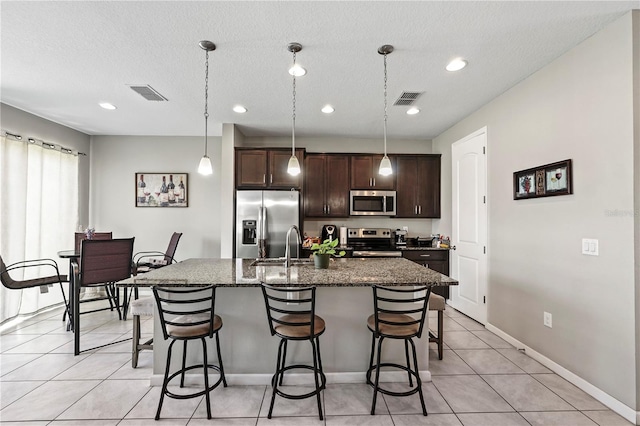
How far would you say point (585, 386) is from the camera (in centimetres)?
228

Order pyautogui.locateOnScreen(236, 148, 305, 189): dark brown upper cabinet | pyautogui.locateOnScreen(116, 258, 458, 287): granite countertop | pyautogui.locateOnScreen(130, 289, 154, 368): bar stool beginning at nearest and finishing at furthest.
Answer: pyautogui.locateOnScreen(116, 258, 458, 287): granite countertop < pyautogui.locateOnScreen(130, 289, 154, 368): bar stool < pyautogui.locateOnScreen(236, 148, 305, 189): dark brown upper cabinet

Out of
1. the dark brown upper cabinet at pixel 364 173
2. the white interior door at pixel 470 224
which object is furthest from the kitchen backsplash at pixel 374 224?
the white interior door at pixel 470 224

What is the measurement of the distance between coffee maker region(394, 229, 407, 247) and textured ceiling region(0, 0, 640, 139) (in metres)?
1.99

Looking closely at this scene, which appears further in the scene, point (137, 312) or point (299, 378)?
point (137, 312)

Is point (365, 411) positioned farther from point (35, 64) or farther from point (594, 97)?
point (35, 64)

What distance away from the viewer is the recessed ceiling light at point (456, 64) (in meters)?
2.62

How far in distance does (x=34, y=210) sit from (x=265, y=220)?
10.00 feet

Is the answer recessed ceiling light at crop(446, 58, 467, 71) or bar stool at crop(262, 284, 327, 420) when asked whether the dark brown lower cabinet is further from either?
bar stool at crop(262, 284, 327, 420)

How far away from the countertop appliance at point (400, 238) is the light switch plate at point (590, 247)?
8.90 ft

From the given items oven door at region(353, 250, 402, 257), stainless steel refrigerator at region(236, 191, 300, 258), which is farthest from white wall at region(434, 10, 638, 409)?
stainless steel refrigerator at region(236, 191, 300, 258)

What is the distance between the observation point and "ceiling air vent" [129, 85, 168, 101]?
321 centimetres

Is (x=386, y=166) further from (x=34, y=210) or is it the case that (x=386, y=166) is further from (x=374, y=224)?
(x=34, y=210)

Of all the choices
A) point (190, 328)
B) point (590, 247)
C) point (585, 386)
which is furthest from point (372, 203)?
point (190, 328)

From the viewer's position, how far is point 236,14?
2.04 metres
